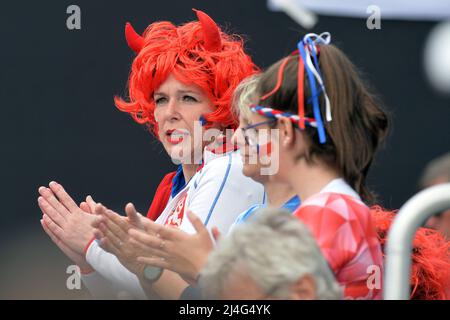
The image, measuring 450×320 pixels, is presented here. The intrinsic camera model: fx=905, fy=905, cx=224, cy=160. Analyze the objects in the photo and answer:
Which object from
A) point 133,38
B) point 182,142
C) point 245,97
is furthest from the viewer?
point 133,38

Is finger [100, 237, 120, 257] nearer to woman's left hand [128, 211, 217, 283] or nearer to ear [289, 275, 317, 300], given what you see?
woman's left hand [128, 211, 217, 283]

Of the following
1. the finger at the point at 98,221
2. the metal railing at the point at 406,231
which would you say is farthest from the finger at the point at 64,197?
the metal railing at the point at 406,231

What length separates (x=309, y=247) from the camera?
1.42 meters

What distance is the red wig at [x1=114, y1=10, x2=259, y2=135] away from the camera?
2598 mm

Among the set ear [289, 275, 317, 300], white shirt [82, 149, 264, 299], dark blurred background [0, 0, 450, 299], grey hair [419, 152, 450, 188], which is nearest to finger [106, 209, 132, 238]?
white shirt [82, 149, 264, 299]

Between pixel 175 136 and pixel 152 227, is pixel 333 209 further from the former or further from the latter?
pixel 175 136

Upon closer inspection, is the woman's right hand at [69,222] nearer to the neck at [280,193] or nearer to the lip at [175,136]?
the lip at [175,136]

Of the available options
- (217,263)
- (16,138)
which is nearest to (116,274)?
(217,263)

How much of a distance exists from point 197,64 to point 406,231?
1363 mm

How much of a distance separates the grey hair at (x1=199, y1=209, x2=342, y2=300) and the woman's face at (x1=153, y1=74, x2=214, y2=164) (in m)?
1.15

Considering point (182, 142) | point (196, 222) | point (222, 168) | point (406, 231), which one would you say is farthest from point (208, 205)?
point (406, 231)

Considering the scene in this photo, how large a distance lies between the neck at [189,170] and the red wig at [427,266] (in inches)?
25.1

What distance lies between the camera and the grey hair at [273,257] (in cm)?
140

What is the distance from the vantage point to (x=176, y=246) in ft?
5.68
